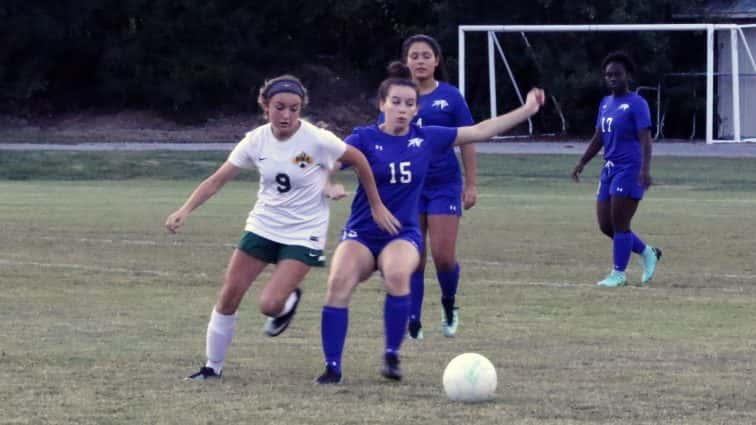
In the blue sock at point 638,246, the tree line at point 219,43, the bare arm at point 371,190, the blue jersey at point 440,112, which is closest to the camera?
the bare arm at point 371,190

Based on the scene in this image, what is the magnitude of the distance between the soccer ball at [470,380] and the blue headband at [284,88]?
1.66 meters

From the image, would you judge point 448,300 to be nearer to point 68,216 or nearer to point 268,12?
point 68,216

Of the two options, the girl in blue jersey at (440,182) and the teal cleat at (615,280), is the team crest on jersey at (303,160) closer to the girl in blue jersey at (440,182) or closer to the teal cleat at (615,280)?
the girl in blue jersey at (440,182)

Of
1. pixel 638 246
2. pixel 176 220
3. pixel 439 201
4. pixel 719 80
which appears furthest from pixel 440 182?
pixel 719 80

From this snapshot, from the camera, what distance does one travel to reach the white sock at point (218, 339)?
802 centimetres

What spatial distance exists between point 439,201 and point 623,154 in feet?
11.3

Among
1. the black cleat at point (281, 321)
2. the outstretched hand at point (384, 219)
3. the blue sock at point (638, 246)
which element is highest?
the outstretched hand at point (384, 219)

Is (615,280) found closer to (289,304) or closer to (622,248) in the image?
(622,248)

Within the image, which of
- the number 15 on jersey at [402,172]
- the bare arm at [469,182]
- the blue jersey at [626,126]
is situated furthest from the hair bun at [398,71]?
the blue jersey at [626,126]

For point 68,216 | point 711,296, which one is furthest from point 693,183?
point 711,296

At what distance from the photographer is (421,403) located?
24.1 ft

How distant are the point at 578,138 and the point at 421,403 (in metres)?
31.3

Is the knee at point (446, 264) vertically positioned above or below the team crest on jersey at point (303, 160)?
below

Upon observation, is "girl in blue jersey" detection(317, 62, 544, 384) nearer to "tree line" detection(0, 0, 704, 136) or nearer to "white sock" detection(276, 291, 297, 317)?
"white sock" detection(276, 291, 297, 317)
